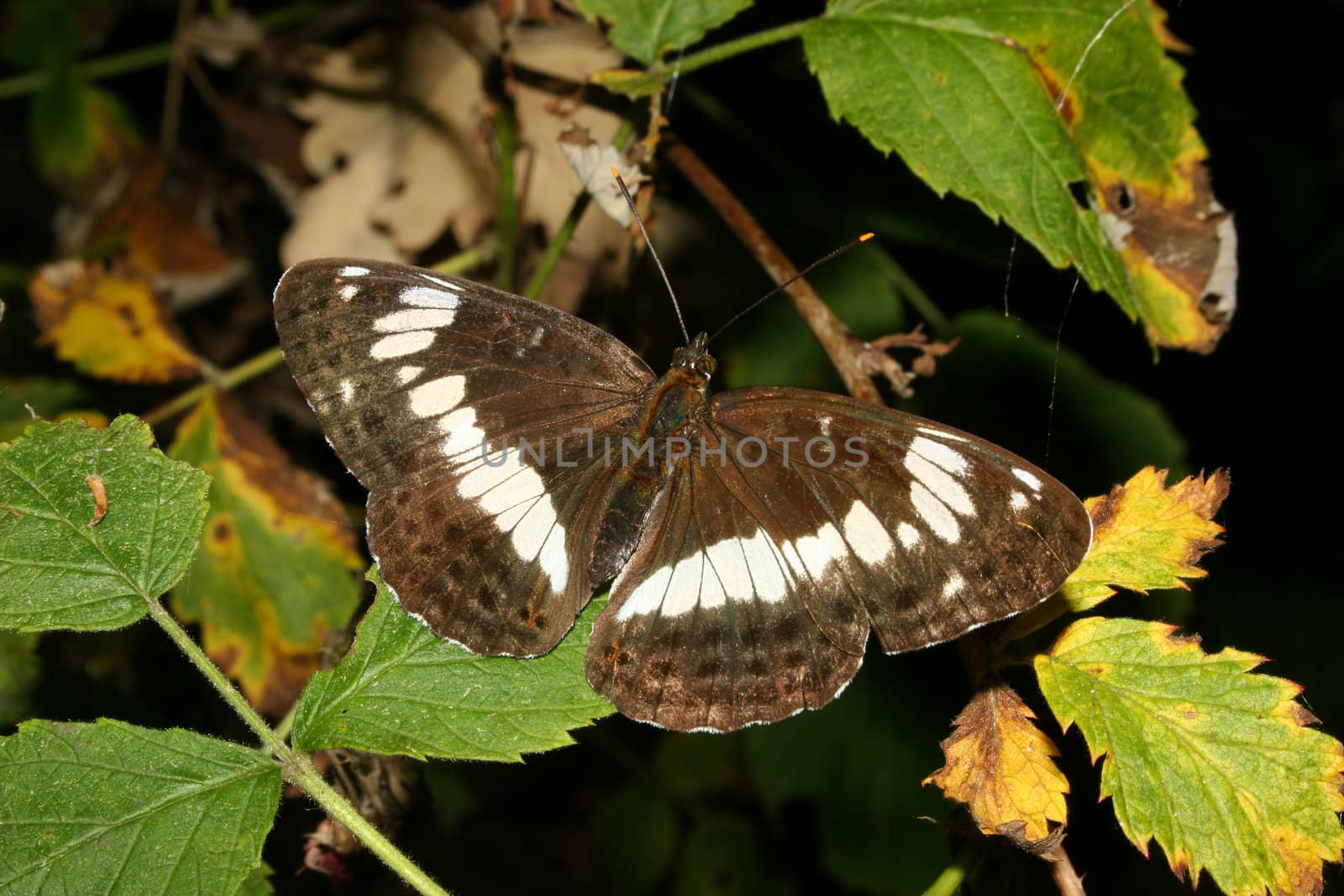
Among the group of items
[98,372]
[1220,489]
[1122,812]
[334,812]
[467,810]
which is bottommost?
[467,810]

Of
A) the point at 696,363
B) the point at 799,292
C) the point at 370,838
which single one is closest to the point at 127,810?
the point at 370,838

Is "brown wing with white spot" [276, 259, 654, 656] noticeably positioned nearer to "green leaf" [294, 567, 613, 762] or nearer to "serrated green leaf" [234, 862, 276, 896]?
"green leaf" [294, 567, 613, 762]

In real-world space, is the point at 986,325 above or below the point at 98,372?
below

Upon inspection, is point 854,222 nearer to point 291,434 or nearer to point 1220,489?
point 1220,489

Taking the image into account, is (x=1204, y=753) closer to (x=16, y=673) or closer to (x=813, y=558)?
(x=813, y=558)

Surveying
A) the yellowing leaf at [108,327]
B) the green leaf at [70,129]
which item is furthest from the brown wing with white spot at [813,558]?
the green leaf at [70,129]

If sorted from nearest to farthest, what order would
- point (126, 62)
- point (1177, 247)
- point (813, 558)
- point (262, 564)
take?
point (813, 558), point (1177, 247), point (262, 564), point (126, 62)

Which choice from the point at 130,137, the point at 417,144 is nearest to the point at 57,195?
the point at 130,137
